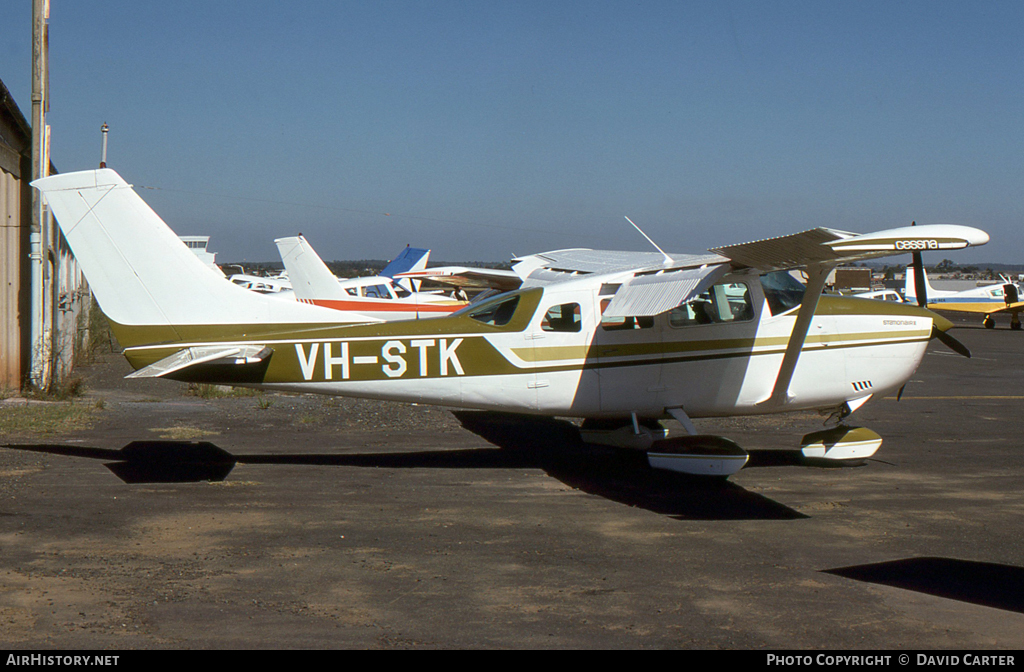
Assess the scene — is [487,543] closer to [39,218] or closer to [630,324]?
[630,324]

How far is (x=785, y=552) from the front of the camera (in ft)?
21.1

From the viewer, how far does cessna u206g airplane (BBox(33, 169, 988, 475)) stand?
8.31 meters

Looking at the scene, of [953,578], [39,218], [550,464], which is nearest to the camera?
[953,578]

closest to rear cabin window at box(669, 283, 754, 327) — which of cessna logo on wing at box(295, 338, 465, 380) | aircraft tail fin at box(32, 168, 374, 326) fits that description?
cessna logo on wing at box(295, 338, 465, 380)

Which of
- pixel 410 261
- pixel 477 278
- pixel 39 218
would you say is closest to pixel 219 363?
pixel 39 218

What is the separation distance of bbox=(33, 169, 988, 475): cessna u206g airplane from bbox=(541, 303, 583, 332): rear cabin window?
0.02m

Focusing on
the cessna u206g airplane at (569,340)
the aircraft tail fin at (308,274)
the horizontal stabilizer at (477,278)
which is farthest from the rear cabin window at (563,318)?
the aircraft tail fin at (308,274)

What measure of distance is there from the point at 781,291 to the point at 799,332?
2.02 ft

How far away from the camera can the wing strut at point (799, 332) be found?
8.44m

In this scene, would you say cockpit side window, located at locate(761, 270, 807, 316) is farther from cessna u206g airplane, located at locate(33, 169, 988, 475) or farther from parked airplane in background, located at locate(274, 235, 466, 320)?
parked airplane in background, located at locate(274, 235, 466, 320)

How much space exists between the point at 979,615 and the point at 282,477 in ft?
20.8

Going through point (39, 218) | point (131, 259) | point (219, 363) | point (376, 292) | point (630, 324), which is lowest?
point (376, 292)

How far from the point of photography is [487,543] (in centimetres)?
662
